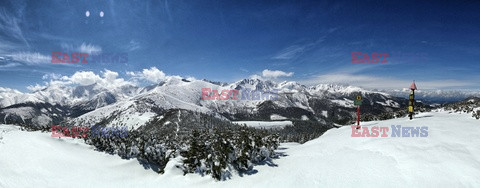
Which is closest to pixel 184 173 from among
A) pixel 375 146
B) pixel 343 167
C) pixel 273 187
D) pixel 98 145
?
pixel 273 187

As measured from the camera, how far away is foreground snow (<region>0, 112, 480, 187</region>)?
1446 cm

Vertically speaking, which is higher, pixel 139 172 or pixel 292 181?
pixel 292 181

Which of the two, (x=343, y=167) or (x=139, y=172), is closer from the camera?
(x=343, y=167)

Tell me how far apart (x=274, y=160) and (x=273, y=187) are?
6727 mm

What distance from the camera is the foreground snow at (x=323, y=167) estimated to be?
1446 cm

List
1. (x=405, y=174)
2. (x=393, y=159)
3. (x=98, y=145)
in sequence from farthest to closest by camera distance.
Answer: (x=98, y=145) < (x=393, y=159) < (x=405, y=174)

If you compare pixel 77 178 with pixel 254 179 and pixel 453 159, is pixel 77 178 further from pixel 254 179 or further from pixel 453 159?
pixel 453 159

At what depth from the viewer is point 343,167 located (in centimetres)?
1730

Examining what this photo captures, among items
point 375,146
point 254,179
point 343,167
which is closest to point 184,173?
point 254,179

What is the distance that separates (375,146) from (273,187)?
31.7 feet

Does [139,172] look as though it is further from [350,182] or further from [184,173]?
[350,182]

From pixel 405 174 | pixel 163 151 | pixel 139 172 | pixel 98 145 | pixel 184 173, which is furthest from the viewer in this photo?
pixel 98 145

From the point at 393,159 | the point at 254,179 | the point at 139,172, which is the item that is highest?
the point at 393,159

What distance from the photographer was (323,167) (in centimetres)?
1816
